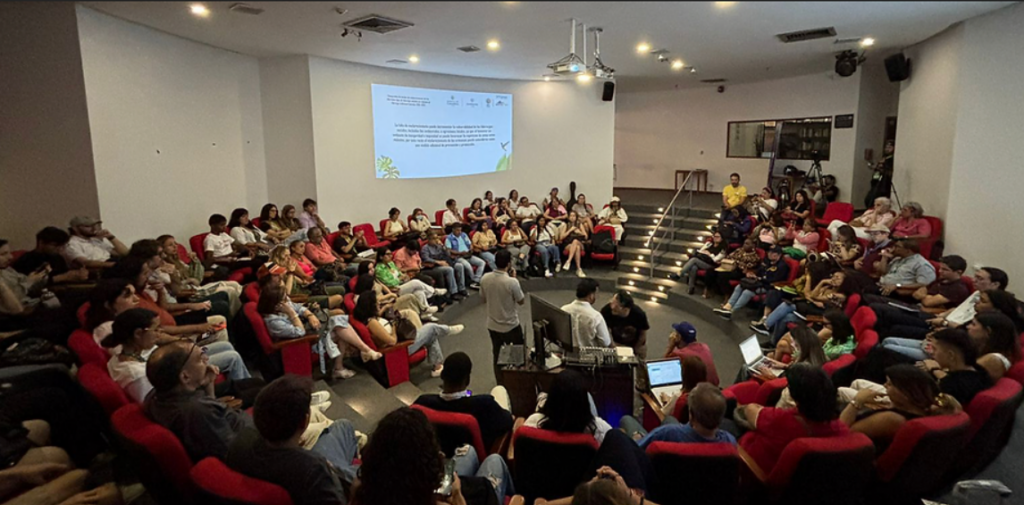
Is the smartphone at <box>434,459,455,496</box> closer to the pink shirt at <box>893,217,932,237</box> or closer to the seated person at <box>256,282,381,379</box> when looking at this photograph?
the seated person at <box>256,282,381,379</box>

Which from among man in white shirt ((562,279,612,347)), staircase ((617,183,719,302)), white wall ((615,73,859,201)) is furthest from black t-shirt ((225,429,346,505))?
white wall ((615,73,859,201))

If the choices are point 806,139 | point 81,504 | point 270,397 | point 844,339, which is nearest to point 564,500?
point 270,397

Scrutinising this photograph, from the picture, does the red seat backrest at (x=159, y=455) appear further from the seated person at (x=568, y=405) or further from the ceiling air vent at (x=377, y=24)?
the ceiling air vent at (x=377, y=24)

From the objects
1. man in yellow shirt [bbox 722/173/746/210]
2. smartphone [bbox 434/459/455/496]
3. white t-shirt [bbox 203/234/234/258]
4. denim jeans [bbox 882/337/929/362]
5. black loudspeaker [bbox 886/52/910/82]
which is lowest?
denim jeans [bbox 882/337/929/362]

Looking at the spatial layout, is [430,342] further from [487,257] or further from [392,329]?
[487,257]

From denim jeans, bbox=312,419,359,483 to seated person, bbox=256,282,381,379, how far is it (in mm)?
1856

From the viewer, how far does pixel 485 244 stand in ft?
29.3

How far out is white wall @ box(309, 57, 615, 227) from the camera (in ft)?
27.1

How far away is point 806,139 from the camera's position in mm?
11242

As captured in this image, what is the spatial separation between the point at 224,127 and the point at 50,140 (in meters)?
2.29

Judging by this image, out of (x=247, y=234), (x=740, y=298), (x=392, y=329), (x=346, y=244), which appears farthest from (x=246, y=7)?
(x=740, y=298)

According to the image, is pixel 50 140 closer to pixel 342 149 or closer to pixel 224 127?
pixel 224 127

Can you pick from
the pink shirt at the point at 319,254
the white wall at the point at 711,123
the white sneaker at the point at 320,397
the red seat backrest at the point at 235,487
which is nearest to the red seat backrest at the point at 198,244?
the pink shirt at the point at 319,254

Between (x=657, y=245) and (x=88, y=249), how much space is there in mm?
7969
